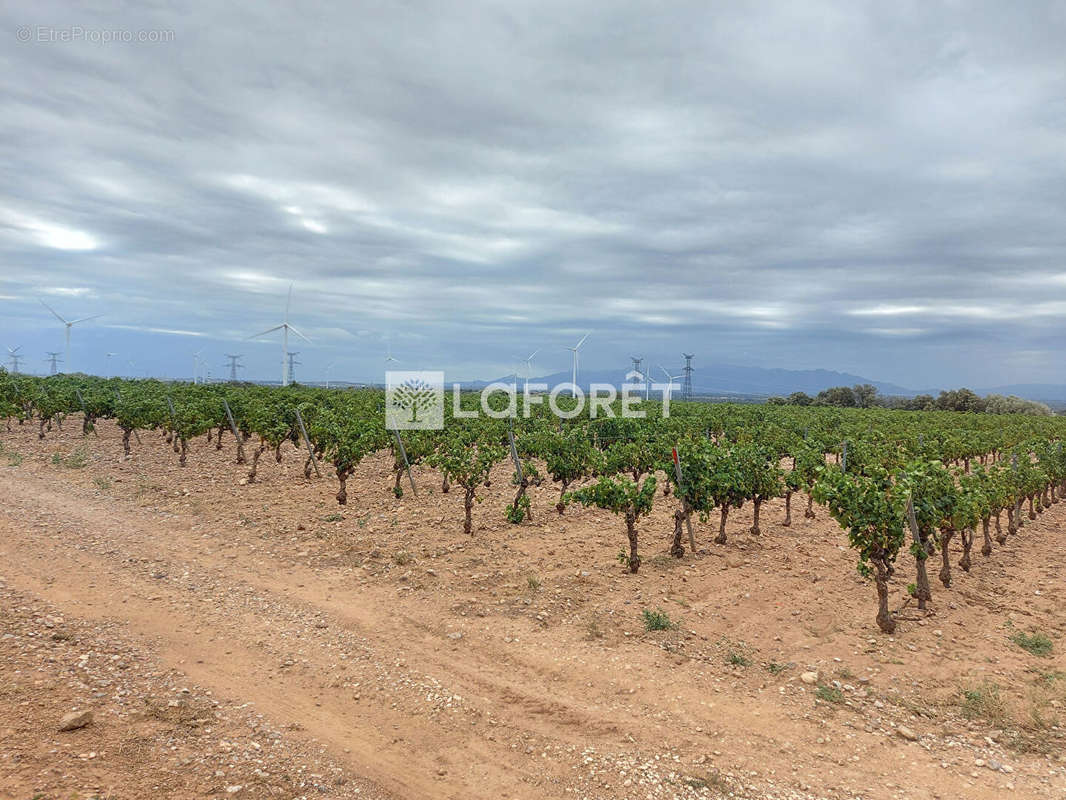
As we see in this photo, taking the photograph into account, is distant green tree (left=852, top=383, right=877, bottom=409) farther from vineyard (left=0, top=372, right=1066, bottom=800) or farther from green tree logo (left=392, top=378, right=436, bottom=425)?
green tree logo (left=392, top=378, right=436, bottom=425)

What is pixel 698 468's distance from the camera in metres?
14.5

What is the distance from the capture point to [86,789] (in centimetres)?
539

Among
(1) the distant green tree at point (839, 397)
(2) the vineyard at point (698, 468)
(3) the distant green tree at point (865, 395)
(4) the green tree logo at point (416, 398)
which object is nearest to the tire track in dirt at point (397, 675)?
(2) the vineyard at point (698, 468)

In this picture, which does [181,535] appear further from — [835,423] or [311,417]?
[835,423]

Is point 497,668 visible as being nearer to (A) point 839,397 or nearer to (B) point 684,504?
(B) point 684,504

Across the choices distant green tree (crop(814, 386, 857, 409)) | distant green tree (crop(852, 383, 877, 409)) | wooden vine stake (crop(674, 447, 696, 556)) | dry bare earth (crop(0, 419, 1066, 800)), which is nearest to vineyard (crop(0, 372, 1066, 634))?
wooden vine stake (crop(674, 447, 696, 556))

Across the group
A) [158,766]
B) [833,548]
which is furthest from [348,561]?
[833,548]

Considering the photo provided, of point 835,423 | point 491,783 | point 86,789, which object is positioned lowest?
point 491,783

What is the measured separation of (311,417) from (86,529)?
479 inches

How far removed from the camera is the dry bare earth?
6242 millimetres

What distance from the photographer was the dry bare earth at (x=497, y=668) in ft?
20.5

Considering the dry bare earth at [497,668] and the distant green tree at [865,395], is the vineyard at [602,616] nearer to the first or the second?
the dry bare earth at [497,668]

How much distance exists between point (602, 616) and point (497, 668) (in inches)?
105

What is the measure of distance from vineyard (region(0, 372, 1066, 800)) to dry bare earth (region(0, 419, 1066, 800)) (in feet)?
0.17
